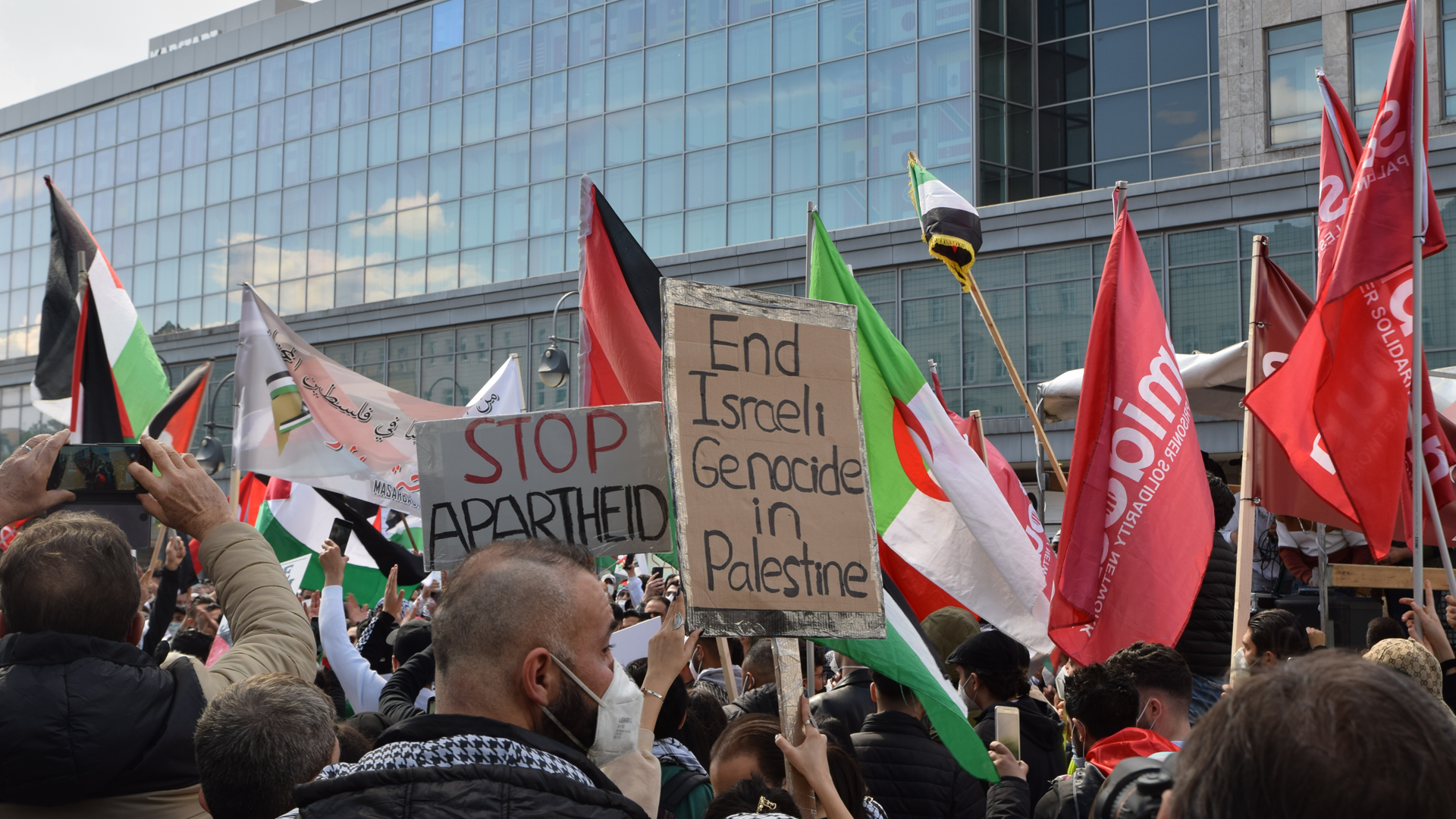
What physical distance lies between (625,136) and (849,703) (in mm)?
26427

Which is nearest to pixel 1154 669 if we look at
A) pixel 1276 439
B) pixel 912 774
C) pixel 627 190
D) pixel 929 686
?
pixel 929 686

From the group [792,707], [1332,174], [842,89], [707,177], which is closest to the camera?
[792,707]

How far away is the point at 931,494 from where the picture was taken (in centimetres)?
567

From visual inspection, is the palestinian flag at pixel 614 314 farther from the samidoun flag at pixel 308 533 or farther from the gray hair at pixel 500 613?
the samidoun flag at pixel 308 533

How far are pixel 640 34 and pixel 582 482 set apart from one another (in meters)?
28.2

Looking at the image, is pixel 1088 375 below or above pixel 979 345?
below

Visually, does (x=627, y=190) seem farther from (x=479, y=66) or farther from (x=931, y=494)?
(x=931, y=494)

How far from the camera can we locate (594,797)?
6.19 ft

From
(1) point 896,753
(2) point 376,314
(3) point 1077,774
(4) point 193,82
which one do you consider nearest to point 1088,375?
(1) point 896,753

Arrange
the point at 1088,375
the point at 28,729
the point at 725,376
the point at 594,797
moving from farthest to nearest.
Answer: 1. the point at 1088,375
2. the point at 725,376
3. the point at 28,729
4. the point at 594,797

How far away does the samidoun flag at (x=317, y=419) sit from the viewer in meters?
8.95

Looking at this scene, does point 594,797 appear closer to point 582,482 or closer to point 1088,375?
point 582,482

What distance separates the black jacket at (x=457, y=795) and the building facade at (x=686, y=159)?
70.5 ft

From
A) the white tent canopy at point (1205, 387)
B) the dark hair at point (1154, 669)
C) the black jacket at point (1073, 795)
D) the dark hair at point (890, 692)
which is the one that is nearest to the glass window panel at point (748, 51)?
the white tent canopy at point (1205, 387)
